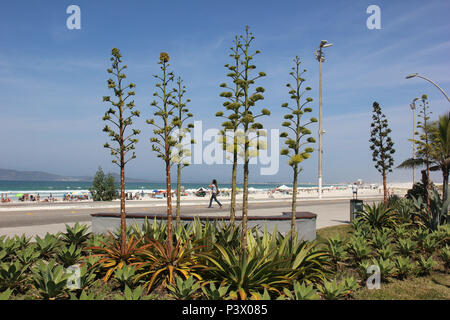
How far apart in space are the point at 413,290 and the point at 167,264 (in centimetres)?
533

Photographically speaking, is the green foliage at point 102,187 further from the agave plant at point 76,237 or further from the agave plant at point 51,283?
the agave plant at point 51,283

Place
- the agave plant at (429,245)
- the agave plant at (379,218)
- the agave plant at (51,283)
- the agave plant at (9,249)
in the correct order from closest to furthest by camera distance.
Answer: the agave plant at (51,283) < the agave plant at (9,249) < the agave plant at (429,245) < the agave plant at (379,218)

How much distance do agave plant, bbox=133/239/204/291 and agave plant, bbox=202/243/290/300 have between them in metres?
0.38

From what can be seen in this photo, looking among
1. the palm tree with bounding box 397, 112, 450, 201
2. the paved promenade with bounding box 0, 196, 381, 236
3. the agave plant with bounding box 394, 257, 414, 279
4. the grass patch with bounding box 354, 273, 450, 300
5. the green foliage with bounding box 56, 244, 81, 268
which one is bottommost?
the paved promenade with bounding box 0, 196, 381, 236

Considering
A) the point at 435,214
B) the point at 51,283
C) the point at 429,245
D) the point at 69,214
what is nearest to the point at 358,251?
the point at 429,245

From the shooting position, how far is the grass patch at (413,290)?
605cm

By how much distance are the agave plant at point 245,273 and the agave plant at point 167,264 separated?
38 centimetres

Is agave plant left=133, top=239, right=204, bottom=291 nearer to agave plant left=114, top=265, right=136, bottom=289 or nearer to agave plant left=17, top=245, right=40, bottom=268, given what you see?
agave plant left=114, top=265, right=136, bottom=289

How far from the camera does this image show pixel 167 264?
621cm

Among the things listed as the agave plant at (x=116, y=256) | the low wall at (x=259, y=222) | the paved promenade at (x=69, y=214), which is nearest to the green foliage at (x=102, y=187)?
the paved promenade at (x=69, y=214)

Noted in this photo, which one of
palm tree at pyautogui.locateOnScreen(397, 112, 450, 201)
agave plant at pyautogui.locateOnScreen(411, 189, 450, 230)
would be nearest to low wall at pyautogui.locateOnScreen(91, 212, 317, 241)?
agave plant at pyautogui.locateOnScreen(411, 189, 450, 230)

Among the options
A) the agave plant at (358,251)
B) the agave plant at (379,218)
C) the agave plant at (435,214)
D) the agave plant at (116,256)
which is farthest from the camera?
the agave plant at (379,218)

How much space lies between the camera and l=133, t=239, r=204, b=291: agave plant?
19.5 ft
